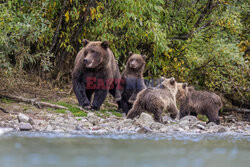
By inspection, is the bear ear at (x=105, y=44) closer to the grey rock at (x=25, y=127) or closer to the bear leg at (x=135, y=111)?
the bear leg at (x=135, y=111)

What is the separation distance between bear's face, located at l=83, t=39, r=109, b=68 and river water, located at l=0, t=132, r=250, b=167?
362 cm

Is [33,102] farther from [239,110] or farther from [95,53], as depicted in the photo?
[239,110]

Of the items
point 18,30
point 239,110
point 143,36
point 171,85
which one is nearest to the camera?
point 171,85

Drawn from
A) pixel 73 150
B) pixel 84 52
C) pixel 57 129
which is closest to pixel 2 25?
pixel 84 52

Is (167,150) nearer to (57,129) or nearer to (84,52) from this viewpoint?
(57,129)

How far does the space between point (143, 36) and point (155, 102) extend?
3.67 m

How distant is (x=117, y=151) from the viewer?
4355 mm

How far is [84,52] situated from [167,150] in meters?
5.39

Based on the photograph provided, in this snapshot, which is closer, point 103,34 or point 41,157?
point 41,157

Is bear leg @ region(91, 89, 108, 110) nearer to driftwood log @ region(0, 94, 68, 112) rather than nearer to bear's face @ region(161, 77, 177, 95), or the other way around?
driftwood log @ region(0, 94, 68, 112)

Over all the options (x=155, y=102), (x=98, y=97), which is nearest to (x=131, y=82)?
(x=98, y=97)

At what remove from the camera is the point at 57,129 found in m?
6.51

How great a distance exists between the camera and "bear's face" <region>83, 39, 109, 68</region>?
9266mm

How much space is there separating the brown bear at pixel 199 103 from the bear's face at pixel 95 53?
1.97 meters
